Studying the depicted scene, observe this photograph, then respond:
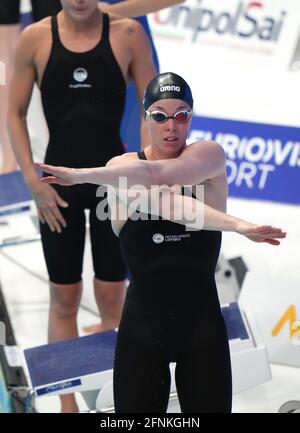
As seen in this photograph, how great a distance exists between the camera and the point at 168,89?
11.2 feet

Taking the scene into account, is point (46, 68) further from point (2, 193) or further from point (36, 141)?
point (36, 141)

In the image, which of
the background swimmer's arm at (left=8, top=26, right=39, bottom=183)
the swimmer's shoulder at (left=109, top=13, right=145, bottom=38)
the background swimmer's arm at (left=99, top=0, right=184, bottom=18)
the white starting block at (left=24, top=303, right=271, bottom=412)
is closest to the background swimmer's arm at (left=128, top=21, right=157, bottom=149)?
the swimmer's shoulder at (left=109, top=13, right=145, bottom=38)

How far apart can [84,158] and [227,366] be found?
143 cm

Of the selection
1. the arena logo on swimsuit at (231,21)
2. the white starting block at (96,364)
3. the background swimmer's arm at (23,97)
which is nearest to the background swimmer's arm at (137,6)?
the arena logo on swimsuit at (231,21)

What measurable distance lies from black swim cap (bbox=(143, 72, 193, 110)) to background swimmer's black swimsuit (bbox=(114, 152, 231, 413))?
0.75 feet

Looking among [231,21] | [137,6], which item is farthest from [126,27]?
[231,21]

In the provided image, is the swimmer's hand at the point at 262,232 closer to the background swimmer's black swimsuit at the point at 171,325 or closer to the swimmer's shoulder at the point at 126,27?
the background swimmer's black swimsuit at the point at 171,325

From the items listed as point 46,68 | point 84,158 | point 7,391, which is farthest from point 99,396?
point 46,68

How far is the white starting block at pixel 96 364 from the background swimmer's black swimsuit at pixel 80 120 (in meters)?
0.44

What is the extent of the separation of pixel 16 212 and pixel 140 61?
1.69m

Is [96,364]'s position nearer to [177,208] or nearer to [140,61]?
[140,61]

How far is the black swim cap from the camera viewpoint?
3.42 m

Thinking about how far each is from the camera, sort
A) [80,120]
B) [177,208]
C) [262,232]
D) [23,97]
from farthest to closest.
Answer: [23,97] < [80,120] < [177,208] < [262,232]

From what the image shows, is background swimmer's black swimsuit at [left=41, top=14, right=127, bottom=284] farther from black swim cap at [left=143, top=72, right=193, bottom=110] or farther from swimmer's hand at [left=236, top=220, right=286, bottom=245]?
swimmer's hand at [left=236, top=220, right=286, bottom=245]
